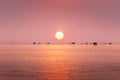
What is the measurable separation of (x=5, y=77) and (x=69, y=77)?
16.5 metres

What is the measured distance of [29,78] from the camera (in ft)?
251

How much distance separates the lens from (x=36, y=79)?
246 feet

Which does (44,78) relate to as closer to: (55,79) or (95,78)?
(55,79)

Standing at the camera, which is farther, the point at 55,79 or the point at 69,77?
the point at 69,77

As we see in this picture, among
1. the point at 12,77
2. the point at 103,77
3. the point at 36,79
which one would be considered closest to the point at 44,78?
the point at 36,79

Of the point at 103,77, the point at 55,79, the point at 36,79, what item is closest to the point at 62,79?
the point at 55,79

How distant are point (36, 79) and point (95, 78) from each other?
14.9 metres

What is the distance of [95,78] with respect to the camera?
76562 mm

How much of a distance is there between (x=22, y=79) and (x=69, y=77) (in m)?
12.5

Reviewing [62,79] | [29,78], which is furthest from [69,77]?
[29,78]

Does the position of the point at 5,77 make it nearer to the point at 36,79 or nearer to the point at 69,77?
the point at 36,79

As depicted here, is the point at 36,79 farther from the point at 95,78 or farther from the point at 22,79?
the point at 95,78

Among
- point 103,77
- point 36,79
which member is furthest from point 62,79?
point 103,77

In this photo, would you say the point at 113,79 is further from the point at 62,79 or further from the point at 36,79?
the point at 36,79
